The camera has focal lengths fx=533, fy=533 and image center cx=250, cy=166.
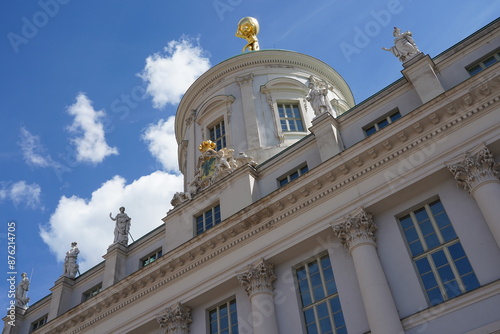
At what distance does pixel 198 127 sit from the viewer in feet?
123

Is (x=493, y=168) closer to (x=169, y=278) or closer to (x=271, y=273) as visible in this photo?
(x=271, y=273)

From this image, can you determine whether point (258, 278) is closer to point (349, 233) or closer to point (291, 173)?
point (349, 233)

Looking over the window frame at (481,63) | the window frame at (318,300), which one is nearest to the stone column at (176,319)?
Answer: the window frame at (318,300)

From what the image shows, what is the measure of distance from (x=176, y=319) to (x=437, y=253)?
11.5 meters

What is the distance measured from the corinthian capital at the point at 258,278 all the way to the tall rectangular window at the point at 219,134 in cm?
1407

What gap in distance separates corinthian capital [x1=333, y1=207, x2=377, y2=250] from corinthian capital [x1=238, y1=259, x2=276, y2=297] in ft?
11.1

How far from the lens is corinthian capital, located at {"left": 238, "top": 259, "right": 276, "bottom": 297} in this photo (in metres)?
21.5

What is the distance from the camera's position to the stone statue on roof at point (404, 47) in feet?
78.2

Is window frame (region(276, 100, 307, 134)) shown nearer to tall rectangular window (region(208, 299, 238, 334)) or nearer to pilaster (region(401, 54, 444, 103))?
pilaster (region(401, 54, 444, 103))

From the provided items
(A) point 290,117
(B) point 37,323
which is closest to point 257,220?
(A) point 290,117

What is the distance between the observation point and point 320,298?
20281 mm

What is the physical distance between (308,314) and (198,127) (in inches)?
789

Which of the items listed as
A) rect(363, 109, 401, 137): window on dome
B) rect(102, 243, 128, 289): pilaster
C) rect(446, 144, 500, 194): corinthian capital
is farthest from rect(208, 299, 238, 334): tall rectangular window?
rect(446, 144, 500, 194): corinthian capital

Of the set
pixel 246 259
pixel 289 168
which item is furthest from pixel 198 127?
pixel 246 259
